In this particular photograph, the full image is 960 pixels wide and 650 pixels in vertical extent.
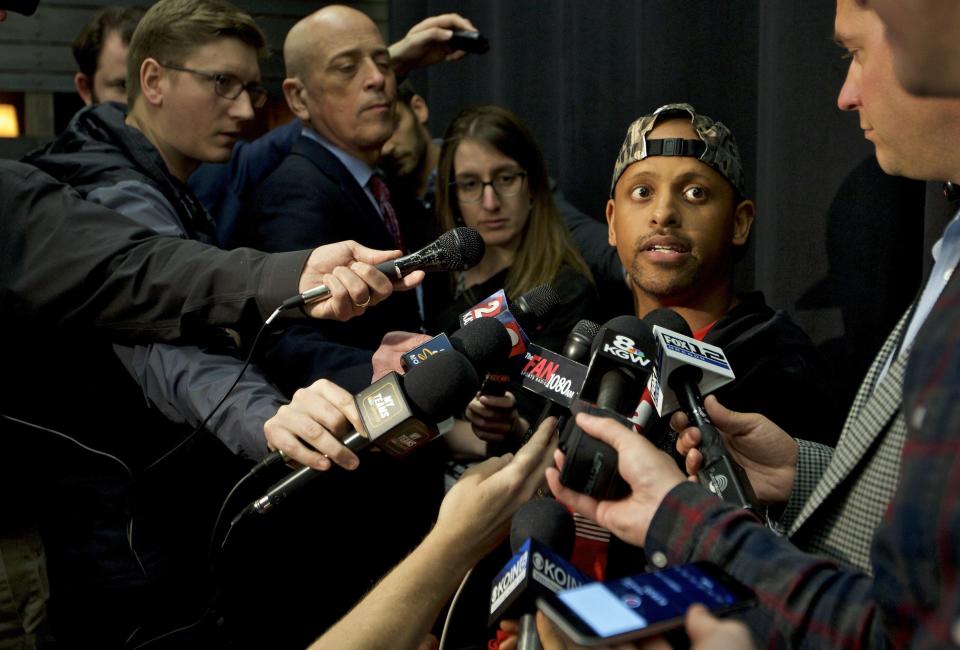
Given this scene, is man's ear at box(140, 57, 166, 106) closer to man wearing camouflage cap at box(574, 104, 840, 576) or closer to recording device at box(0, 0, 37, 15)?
recording device at box(0, 0, 37, 15)

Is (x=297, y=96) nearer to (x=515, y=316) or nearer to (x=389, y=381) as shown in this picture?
(x=515, y=316)

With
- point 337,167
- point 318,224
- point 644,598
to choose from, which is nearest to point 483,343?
point 644,598

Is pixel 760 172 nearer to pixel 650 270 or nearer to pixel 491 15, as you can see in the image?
pixel 650 270

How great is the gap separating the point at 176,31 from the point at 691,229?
1214mm

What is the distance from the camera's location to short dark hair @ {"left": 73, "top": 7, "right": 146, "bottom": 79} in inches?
101

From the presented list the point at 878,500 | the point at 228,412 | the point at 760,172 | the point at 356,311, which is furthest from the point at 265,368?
the point at 878,500

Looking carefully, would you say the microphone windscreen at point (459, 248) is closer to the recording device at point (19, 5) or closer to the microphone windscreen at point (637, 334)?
the microphone windscreen at point (637, 334)

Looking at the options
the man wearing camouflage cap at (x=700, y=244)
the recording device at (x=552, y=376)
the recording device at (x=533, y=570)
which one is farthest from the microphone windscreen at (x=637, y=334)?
the man wearing camouflage cap at (x=700, y=244)

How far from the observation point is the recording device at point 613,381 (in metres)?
0.99

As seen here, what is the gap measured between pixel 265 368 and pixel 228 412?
17.1 inches

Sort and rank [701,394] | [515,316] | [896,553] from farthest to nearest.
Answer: [515,316]
[701,394]
[896,553]

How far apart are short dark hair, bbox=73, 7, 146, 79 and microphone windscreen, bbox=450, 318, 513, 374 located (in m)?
1.77

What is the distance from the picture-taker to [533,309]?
1.36 m

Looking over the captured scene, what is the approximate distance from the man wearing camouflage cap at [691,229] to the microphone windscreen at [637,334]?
49 cm
